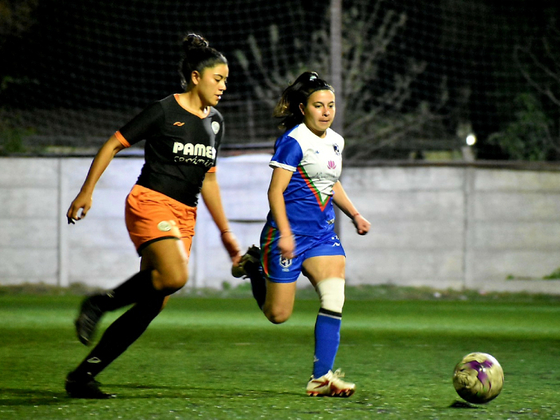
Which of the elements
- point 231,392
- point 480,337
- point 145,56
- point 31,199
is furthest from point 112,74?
point 231,392

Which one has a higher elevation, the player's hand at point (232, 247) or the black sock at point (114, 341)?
the player's hand at point (232, 247)

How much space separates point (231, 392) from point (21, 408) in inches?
43.4

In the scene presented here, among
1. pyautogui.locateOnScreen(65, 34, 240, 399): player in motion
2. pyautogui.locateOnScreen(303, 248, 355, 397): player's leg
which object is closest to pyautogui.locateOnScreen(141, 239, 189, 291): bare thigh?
pyautogui.locateOnScreen(65, 34, 240, 399): player in motion

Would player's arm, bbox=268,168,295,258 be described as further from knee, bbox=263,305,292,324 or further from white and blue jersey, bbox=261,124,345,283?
knee, bbox=263,305,292,324

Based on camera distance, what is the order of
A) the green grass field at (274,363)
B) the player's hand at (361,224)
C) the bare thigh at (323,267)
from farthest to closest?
the player's hand at (361,224) → the bare thigh at (323,267) → the green grass field at (274,363)

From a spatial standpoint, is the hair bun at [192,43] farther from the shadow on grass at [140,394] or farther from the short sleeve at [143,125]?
the shadow on grass at [140,394]

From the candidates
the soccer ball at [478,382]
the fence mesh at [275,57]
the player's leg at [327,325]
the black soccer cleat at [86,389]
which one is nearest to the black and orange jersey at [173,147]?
the player's leg at [327,325]

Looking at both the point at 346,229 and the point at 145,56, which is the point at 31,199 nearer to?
the point at 346,229

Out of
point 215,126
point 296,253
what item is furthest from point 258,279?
point 215,126

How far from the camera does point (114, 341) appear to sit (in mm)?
4465

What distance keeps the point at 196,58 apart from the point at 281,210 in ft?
3.05

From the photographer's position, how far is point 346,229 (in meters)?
12.4

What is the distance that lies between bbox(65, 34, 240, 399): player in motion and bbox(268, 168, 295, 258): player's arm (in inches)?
15.0

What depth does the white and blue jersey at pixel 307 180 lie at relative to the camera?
187 inches
